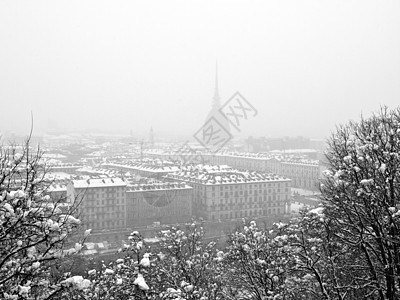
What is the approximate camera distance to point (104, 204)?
3869cm

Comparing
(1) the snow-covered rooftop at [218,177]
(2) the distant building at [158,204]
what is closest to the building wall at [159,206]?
(2) the distant building at [158,204]

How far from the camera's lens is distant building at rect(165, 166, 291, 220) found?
4369cm

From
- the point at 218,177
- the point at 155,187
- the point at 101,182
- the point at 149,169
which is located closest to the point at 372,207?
the point at 101,182

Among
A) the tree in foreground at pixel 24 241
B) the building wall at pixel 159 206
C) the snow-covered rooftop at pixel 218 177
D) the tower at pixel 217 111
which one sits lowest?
the building wall at pixel 159 206

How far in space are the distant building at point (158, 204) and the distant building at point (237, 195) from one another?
1855mm

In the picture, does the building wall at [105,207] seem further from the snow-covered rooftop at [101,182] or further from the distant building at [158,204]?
the distant building at [158,204]

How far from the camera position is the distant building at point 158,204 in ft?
133

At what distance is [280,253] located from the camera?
27.5ft

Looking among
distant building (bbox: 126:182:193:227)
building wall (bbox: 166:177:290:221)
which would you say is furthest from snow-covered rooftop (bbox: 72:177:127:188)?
building wall (bbox: 166:177:290:221)

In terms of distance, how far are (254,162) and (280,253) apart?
68961mm

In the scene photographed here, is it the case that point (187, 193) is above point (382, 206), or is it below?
below

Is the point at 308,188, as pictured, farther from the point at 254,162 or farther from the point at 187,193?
the point at 187,193

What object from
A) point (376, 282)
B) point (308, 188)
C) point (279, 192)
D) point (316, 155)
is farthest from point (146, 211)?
point (316, 155)

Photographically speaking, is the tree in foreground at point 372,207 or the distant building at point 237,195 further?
the distant building at point 237,195
